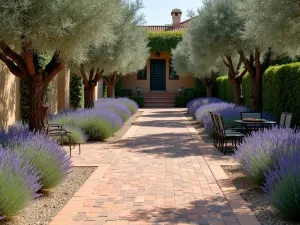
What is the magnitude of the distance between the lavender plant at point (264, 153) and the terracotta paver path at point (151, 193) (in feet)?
1.73

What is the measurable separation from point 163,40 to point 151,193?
2873cm

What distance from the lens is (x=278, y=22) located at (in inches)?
326

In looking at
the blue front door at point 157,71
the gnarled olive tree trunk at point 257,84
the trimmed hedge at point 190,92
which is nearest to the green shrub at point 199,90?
the trimmed hedge at point 190,92

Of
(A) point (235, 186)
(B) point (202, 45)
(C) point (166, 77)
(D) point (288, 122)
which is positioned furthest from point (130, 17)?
(C) point (166, 77)

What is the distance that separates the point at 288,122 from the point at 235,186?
3852 mm

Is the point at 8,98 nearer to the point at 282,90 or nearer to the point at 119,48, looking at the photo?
the point at 119,48

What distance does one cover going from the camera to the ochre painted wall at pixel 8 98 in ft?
36.0

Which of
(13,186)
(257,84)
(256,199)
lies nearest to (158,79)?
(257,84)

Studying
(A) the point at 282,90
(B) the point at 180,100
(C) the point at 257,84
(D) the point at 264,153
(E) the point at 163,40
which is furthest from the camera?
(E) the point at 163,40

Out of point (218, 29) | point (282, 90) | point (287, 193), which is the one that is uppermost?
point (218, 29)

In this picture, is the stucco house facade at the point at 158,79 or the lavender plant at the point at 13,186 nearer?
the lavender plant at the point at 13,186

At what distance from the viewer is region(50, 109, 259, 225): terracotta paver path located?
4855mm

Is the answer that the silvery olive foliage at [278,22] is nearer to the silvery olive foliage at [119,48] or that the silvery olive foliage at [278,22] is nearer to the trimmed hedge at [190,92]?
the silvery olive foliage at [119,48]

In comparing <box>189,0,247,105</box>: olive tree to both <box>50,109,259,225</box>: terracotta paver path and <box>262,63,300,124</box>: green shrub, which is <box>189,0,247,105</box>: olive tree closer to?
<box>262,63,300,124</box>: green shrub
